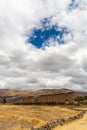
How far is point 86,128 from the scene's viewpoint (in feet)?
115

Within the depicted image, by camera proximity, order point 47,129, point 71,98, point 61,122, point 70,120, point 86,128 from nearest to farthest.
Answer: point 47,129 < point 86,128 < point 61,122 < point 70,120 < point 71,98

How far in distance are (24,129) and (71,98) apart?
99568 millimetres

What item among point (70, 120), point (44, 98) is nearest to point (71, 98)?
point (44, 98)

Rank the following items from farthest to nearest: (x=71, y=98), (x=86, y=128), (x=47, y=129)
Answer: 1. (x=71, y=98)
2. (x=86, y=128)
3. (x=47, y=129)

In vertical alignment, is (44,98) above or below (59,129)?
above

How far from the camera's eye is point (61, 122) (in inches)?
1547

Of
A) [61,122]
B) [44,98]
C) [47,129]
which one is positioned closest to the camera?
[47,129]

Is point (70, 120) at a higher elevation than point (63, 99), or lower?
lower

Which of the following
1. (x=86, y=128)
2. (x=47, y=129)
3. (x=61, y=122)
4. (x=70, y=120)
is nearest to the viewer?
(x=47, y=129)

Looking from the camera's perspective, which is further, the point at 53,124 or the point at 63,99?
the point at 63,99

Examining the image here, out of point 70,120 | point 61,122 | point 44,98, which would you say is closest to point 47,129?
point 61,122

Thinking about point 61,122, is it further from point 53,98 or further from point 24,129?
point 53,98

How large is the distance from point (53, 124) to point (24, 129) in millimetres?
5089

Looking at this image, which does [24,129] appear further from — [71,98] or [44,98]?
[44,98]
